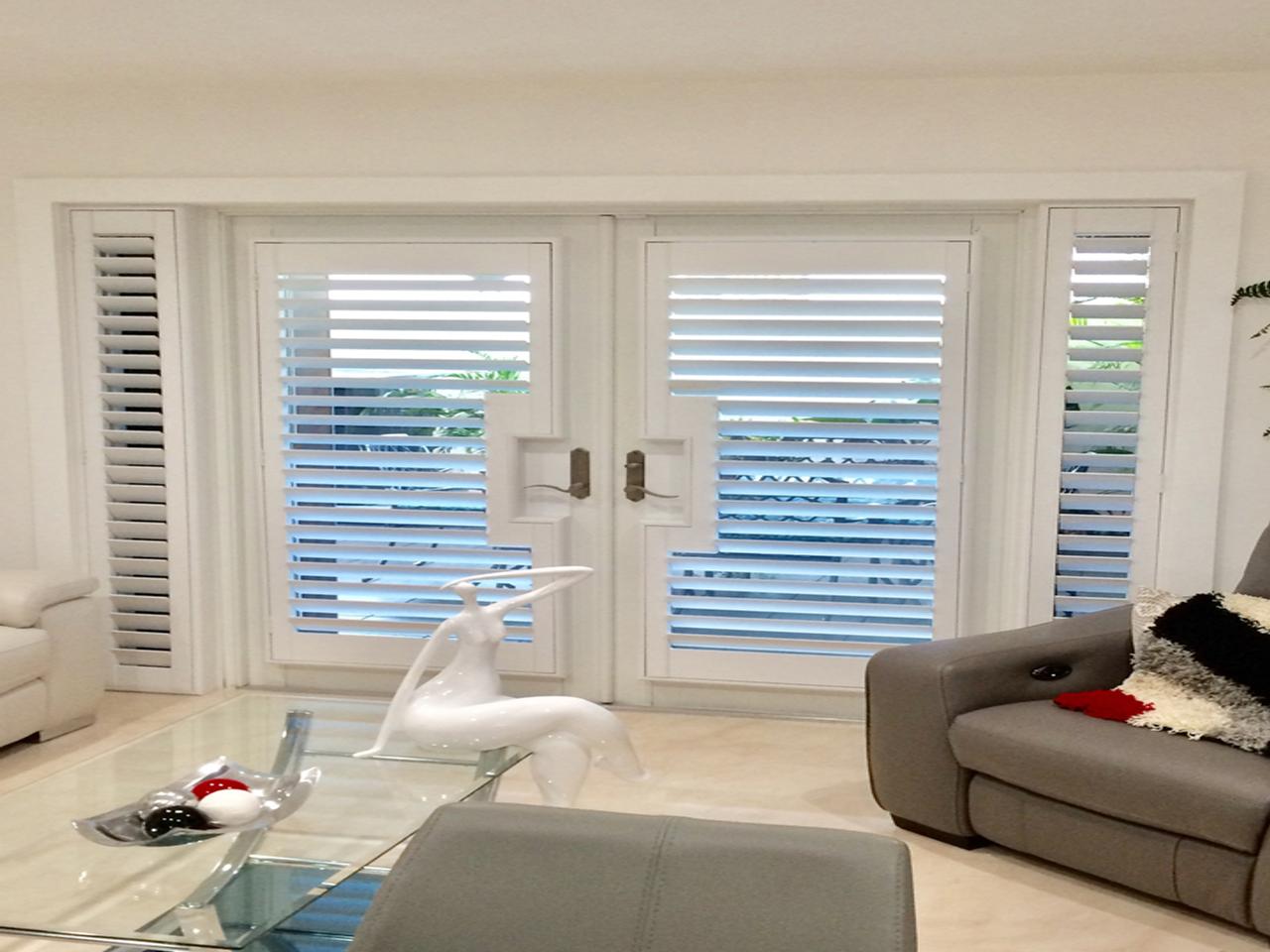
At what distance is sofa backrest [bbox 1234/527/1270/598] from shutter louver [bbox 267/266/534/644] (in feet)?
7.39

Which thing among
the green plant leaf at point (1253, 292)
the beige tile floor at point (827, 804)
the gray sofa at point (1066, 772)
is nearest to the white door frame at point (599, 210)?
the green plant leaf at point (1253, 292)

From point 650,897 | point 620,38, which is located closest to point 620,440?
point 620,38

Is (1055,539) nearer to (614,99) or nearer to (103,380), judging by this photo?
(614,99)

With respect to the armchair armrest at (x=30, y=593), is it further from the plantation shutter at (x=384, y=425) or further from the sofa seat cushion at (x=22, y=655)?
the plantation shutter at (x=384, y=425)

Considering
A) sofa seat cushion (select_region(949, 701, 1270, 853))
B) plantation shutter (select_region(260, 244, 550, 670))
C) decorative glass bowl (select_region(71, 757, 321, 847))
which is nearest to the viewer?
decorative glass bowl (select_region(71, 757, 321, 847))

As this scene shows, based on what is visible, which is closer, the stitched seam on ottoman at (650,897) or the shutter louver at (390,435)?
the stitched seam on ottoman at (650,897)

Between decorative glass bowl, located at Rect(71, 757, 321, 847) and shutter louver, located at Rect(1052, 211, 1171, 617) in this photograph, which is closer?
decorative glass bowl, located at Rect(71, 757, 321, 847)

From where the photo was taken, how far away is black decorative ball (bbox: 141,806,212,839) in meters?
2.34

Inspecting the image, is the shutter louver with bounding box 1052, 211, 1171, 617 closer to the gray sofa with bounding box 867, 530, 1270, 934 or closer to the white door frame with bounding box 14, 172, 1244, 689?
the white door frame with bounding box 14, 172, 1244, 689

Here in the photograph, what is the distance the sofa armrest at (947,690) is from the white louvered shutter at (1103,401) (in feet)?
1.99

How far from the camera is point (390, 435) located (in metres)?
4.30

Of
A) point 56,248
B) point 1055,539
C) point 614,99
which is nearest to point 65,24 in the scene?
point 56,248

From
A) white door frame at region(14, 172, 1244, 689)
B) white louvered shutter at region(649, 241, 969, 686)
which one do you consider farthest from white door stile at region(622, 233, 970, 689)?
white door frame at region(14, 172, 1244, 689)

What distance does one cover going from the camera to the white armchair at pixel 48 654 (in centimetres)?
371
